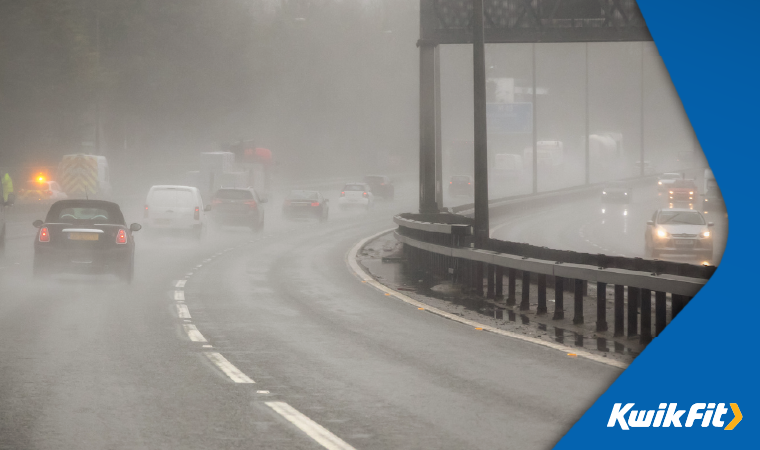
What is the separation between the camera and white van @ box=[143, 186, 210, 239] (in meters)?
31.6

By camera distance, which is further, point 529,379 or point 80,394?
point 529,379

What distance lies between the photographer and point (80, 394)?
342 inches

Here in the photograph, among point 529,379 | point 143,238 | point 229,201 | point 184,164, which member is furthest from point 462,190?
point 529,379

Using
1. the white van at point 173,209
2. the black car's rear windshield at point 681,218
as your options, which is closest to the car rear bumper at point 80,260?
the white van at point 173,209

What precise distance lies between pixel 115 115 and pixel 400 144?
55.4m

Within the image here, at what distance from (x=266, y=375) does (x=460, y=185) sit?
71.2 m

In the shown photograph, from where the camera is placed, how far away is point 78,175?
57.0 m

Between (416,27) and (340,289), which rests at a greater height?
(416,27)

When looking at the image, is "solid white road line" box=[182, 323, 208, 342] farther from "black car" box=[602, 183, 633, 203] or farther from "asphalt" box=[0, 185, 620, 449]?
"black car" box=[602, 183, 633, 203]

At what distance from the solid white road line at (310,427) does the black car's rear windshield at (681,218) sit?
24529 mm

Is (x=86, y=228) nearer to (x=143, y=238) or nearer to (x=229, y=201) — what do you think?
(x=143, y=238)

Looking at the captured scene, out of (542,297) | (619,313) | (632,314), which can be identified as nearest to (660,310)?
(632,314)

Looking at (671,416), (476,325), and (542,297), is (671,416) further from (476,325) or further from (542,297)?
(542,297)

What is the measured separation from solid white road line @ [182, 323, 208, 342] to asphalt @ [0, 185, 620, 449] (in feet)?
0.27
